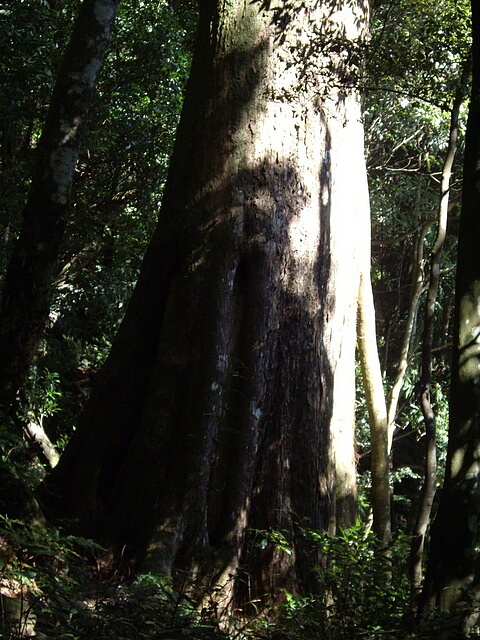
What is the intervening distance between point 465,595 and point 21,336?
4187 mm

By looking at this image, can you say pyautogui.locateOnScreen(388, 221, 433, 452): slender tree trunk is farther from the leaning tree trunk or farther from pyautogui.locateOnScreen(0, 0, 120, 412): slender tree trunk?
pyautogui.locateOnScreen(0, 0, 120, 412): slender tree trunk

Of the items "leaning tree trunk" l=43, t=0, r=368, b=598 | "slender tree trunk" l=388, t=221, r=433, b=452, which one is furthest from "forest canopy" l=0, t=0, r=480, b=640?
"slender tree trunk" l=388, t=221, r=433, b=452

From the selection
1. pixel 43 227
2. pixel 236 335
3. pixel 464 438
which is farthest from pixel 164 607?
pixel 43 227

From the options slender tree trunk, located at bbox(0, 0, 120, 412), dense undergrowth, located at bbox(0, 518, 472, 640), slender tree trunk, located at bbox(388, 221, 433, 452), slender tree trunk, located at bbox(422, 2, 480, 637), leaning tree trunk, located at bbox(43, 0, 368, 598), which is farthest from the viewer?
slender tree trunk, located at bbox(388, 221, 433, 452)

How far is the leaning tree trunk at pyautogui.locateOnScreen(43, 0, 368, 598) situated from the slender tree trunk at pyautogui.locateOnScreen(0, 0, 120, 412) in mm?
744

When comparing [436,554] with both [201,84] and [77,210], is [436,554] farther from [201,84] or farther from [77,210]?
[77,210]

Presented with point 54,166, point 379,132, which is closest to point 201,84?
point 54,166

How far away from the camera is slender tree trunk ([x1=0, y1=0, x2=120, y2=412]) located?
6605mm

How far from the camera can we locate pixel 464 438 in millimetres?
4227

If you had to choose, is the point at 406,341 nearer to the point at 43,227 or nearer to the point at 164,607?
the point at 43,227

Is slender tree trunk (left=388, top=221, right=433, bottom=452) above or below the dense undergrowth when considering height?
above

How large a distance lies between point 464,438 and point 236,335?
274cm

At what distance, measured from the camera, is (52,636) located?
3.27 m

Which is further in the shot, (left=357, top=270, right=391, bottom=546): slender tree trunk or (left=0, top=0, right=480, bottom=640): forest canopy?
(left=357, top=270, right=391, bottom=546): slender tree trunk
